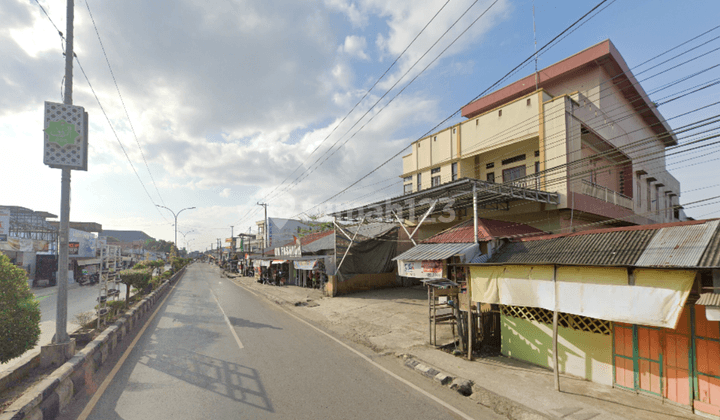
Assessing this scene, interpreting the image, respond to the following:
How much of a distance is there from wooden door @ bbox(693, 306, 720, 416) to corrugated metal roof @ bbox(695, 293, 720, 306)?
3.11ft

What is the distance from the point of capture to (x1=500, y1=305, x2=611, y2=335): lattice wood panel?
7.32m

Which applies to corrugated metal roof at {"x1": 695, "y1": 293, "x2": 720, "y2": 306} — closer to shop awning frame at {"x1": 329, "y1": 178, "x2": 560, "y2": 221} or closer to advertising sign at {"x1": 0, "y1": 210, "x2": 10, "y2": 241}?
shop awning frame at {"x1": 329, "y1": 178, "x2": 560, "y2": 221}

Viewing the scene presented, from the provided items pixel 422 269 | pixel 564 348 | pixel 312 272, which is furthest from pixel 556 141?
pixel 312 272

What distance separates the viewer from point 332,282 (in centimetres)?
2166

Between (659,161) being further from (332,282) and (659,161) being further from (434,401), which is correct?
(434,401)

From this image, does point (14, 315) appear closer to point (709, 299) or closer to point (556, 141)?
point (709, 299)

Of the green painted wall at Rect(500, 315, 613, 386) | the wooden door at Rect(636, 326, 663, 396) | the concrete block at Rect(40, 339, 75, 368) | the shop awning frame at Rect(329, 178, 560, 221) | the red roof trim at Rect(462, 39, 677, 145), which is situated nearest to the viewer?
the wooden door at Rect(636, 326, 663, 396)

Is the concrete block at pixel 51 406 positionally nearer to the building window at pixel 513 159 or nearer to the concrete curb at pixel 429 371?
the concrete curb at pixel 429 371

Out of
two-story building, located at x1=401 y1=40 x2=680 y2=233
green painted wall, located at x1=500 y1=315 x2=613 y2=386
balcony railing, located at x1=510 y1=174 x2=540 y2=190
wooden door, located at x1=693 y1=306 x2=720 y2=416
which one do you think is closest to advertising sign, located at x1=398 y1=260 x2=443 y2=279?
green painted wall, located at x1=500 y1=315 x2=613 y2=386

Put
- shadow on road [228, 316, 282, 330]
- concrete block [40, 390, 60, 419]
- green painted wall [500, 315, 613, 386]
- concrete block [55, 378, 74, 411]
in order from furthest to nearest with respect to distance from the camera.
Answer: shadow on road [228, 316, 282, 330] → green painted wall [500, 315, 613, 386] → concrete block [55, 378, 74, 411] → concrete block [40, 390, 60, 419]

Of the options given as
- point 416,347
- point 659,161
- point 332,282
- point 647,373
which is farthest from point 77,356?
point 659,161

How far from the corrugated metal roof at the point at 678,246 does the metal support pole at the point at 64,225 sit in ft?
40.4

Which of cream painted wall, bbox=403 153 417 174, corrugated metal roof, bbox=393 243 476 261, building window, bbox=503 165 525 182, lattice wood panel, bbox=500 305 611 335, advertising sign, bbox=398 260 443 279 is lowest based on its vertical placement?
lattice wood panel, bbox=500 305 611 335

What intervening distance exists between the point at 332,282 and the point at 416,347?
12286mm
